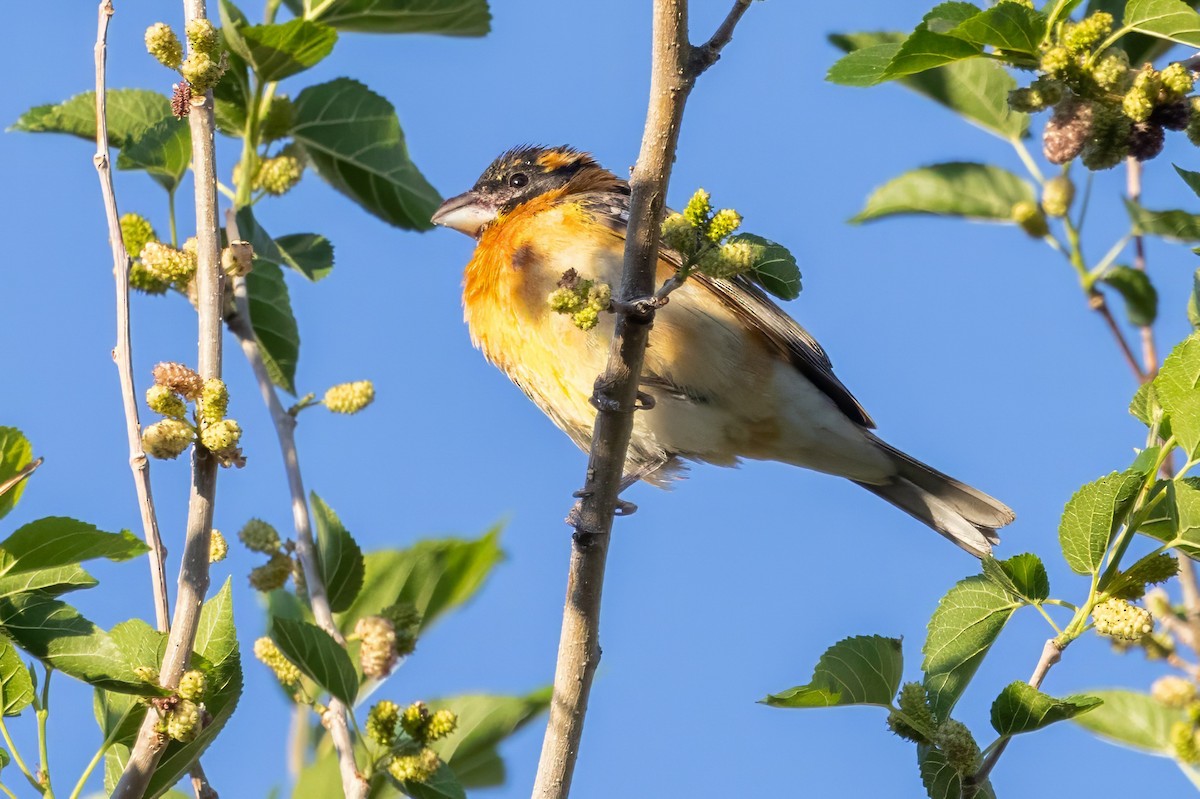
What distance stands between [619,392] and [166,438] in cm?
121

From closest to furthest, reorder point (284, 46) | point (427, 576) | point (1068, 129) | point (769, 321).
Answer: point (1068, 129)
point (427, 576)
point (284, 46)
point (769, 321)

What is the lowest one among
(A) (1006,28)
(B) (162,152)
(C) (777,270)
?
(C) (777,270)

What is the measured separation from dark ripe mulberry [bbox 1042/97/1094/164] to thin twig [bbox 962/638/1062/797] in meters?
1.31

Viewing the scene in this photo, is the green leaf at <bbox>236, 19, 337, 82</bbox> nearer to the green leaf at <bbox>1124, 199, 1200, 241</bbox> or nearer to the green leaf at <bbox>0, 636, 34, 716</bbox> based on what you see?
the green leaf at <bbox>0, 636, 34, 716</bbox>

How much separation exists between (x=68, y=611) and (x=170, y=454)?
0.44m

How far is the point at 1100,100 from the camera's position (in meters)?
3.59

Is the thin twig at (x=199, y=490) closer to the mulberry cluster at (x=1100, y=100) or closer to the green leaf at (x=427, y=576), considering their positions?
the green leaf at (x=427, y=576)

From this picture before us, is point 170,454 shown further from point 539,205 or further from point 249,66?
point 539,205

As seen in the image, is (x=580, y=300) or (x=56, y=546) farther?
(x=580, y=300)

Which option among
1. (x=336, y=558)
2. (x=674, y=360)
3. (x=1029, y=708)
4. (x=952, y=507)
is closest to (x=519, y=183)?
(x=674, y=360)

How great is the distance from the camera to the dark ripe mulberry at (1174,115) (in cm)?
350

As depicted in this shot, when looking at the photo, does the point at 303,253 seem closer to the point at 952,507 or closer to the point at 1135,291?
the point at 1135,291

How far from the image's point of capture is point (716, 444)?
6355mm

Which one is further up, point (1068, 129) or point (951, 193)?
point (951, 193)
